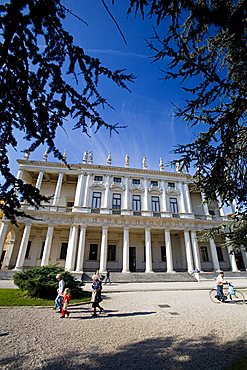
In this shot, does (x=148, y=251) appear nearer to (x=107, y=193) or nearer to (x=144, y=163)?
(x=107, y=193)

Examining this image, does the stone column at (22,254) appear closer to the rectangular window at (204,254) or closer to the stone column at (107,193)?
the stone column at (107,193)

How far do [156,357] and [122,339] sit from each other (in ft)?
4.40

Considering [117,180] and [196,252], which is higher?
[117,180]

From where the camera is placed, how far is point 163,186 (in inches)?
1174

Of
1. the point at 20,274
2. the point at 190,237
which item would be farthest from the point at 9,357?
the point at 190,237

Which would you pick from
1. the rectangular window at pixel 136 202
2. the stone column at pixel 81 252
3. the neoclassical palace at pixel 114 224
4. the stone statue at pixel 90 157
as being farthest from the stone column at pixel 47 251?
the rectangular window at pixel 136 202

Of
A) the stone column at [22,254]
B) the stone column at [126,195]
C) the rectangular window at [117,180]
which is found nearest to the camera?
the stone column at [22,254]

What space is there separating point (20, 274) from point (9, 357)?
340 inches

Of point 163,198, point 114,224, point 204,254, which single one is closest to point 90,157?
point 114,224

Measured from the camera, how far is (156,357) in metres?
4.21

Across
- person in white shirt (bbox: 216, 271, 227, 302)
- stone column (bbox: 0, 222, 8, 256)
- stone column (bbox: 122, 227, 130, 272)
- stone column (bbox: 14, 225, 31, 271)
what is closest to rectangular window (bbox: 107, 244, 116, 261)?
stone column (bbox: 122, 227, 130, 272)

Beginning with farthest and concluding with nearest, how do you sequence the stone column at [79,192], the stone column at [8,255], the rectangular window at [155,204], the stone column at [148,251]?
1. the rectangular window at [155,204]
2. the stone column at [79,192]
3. the stone column at [8,255]
4. the stone column at [148,251]

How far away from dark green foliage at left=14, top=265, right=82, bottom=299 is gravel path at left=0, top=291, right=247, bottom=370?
2088mm

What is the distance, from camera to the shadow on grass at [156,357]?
381 centimetres
